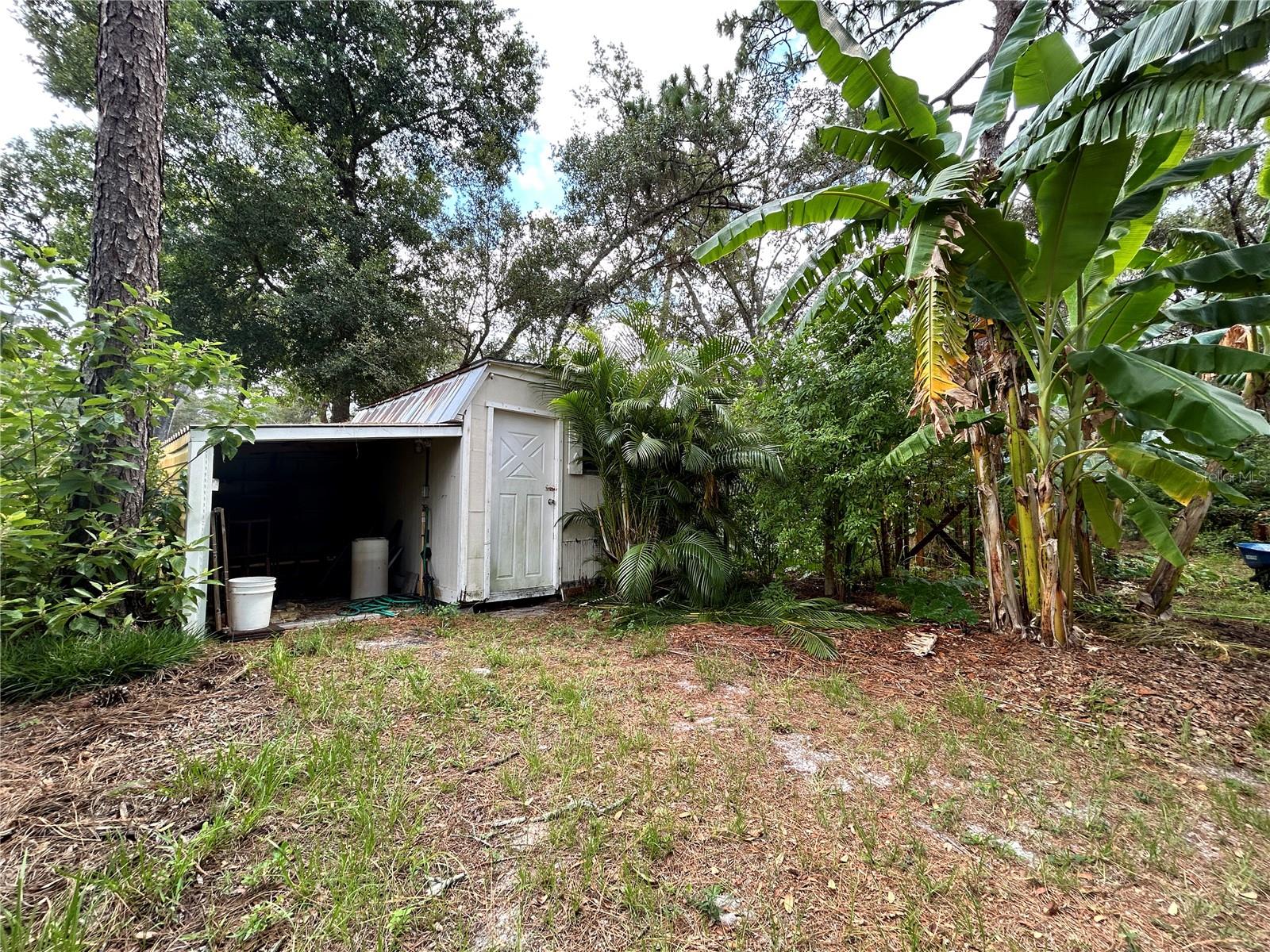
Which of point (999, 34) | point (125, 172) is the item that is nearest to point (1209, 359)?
point (999, 34)

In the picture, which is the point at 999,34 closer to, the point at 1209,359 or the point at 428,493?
the point at 1209,359

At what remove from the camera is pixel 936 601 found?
4953mm

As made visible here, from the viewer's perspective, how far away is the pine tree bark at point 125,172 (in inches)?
133

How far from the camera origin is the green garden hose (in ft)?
18.2

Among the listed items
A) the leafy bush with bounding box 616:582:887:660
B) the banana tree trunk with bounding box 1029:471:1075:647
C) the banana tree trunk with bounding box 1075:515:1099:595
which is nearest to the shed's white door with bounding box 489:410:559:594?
the leafy bush with bounding box 616:582:887:660

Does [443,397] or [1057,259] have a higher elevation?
[1057,259]

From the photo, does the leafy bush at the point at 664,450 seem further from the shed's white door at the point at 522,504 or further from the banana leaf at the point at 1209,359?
the banana leaf at the point at 1209,359

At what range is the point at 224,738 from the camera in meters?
2.31

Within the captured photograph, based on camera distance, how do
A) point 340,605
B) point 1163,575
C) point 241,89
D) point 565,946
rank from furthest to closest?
point 241,89, point 340,605, point 1163,575, point 565,946

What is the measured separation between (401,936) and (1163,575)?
248 inches

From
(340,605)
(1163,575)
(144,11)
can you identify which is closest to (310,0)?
(144,11)

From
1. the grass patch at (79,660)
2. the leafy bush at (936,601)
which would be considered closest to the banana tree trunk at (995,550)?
the leafy bush at (936,601)

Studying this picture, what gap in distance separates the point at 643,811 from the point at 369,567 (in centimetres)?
557

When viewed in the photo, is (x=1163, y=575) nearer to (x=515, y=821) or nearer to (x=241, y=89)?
(x=515, y=821)
